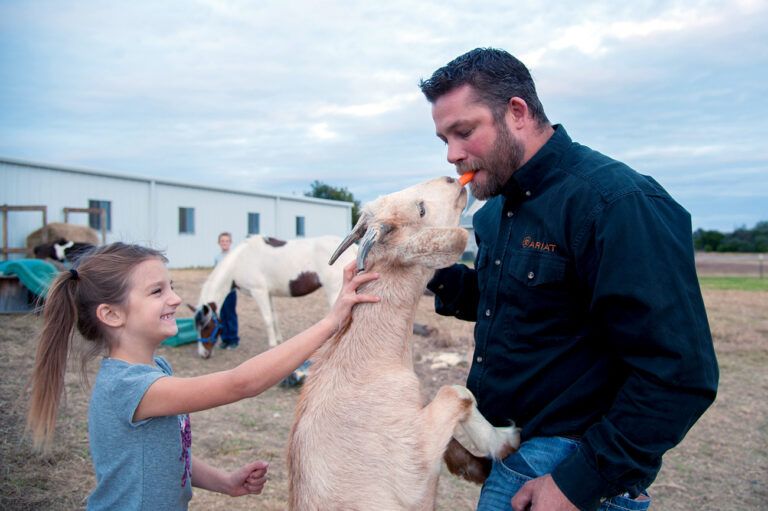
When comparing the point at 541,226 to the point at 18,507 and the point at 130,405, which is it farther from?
the point at 18,507

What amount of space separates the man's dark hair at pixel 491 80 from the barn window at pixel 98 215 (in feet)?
94.5

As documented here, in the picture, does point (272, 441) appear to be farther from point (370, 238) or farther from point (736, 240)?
point (736, 240)

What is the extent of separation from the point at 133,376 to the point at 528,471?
1.83 meters

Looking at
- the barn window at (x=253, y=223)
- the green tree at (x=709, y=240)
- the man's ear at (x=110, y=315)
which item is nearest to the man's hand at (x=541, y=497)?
the man's ear at (x=110, y=315)

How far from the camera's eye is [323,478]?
2.86 metres

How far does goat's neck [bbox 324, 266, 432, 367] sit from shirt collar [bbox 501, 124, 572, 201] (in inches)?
30.0

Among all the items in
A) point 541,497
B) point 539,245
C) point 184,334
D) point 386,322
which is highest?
point 539,245

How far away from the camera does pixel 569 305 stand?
2.66 meters

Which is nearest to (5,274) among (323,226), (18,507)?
(18,507)

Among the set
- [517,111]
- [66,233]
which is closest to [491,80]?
[517,111]

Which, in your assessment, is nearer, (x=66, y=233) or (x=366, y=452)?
(x=366, y=452)

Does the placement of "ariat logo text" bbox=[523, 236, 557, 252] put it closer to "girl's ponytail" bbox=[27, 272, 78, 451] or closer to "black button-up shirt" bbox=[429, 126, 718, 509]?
"black button-up shirt" bbox=[429, 126, 718, 509]

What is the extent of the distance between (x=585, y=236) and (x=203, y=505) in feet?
15.6

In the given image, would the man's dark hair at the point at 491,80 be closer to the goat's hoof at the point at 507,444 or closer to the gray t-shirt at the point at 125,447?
the goat's hoof at the point at 507,444
